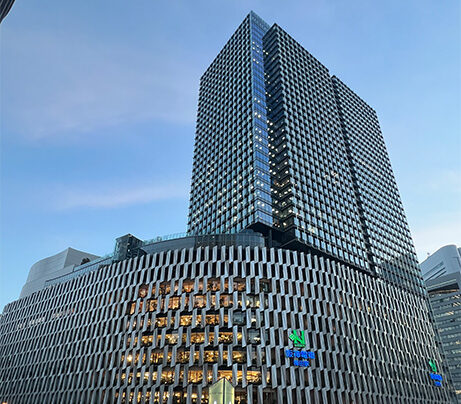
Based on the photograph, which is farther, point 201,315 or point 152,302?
point 152,302

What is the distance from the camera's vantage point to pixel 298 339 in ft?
230

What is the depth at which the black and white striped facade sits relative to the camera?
215 feet

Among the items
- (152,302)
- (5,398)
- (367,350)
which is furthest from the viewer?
(5,398)

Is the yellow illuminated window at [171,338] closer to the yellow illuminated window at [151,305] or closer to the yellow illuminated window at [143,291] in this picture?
the yellow illuminated window at [151,305]

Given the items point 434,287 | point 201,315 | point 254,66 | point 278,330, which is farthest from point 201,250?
point 434,287

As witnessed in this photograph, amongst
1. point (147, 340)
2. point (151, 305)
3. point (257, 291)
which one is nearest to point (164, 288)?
point (151, 305)

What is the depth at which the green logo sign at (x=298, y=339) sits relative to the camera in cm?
6944

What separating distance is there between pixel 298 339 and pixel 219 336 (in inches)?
605

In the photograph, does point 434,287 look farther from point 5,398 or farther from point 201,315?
point 5,398

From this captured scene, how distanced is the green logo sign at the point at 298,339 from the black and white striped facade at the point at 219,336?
95cm

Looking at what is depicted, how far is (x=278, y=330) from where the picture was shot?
69.9m

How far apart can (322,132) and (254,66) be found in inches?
1267

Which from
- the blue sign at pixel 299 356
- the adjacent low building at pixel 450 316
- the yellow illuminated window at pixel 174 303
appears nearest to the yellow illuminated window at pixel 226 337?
the blue sign at pixel 299 356

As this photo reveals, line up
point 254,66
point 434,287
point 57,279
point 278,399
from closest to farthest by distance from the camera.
Result: point 278,399 < point 57,279 < point 254,66 < point 434,287
